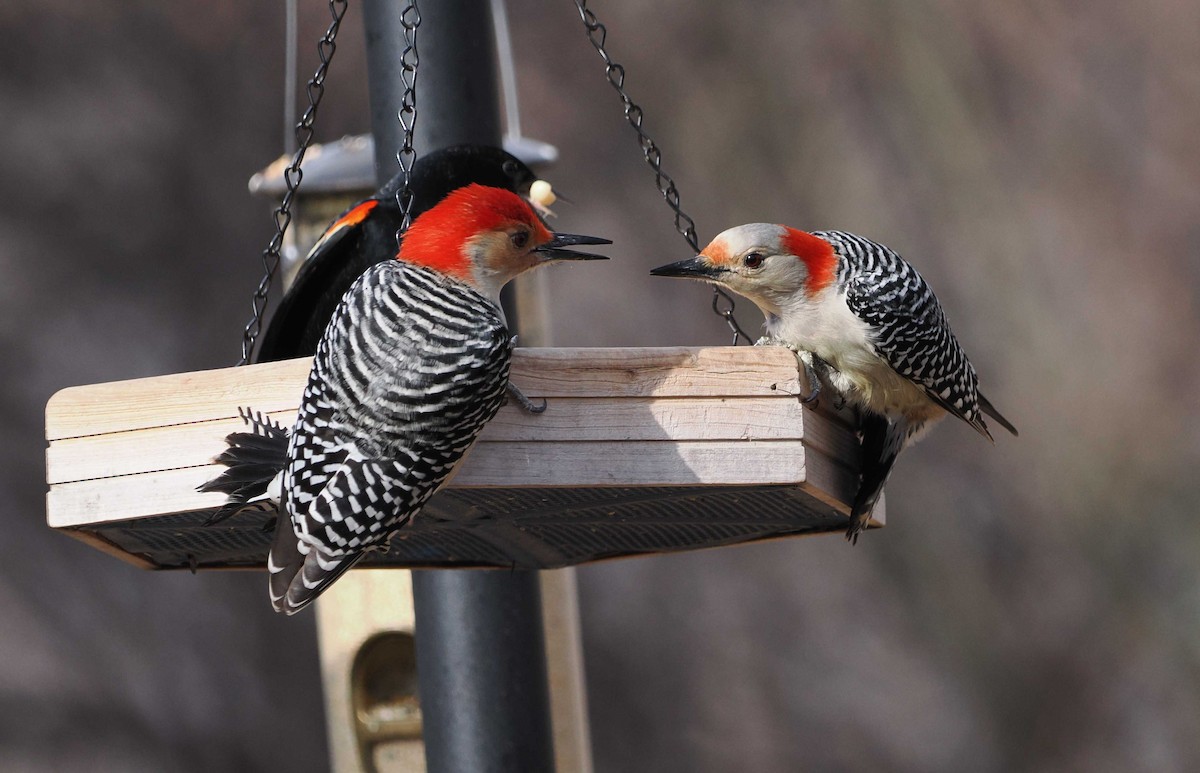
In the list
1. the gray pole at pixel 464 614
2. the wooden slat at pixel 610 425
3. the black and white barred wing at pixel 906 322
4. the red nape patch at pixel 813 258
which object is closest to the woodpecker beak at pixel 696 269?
the red nape patch at pixel 813 258

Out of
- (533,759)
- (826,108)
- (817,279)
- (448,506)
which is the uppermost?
(826,108)

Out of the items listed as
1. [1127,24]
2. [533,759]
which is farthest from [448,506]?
[1127,24]

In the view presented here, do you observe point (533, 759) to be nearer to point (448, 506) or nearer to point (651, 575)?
point (448, 506)

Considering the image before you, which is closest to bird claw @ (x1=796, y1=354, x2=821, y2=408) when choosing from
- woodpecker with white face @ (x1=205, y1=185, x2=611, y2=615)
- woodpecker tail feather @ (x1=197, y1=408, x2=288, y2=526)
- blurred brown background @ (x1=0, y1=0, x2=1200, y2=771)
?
woodpecker with white face @ (x1=205, y1=185, x2=611, y2=615)

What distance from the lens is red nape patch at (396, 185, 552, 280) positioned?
2.89m

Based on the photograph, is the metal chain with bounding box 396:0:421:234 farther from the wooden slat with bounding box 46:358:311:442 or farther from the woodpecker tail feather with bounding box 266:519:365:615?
the woodpecker tail feather with bounding box 266:519:365:615

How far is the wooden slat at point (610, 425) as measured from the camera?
8.96 ft

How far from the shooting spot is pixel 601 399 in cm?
275

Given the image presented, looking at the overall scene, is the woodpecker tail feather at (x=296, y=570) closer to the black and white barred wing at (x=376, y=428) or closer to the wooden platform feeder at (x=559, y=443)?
the black and white barred wing at (x=376, y=428)

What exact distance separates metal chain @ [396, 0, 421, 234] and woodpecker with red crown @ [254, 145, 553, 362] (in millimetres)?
367

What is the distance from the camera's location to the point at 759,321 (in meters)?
7.58

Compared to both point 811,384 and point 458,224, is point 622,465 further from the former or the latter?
point 458,224

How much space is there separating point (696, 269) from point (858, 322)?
315mm

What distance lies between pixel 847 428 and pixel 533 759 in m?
0.92
